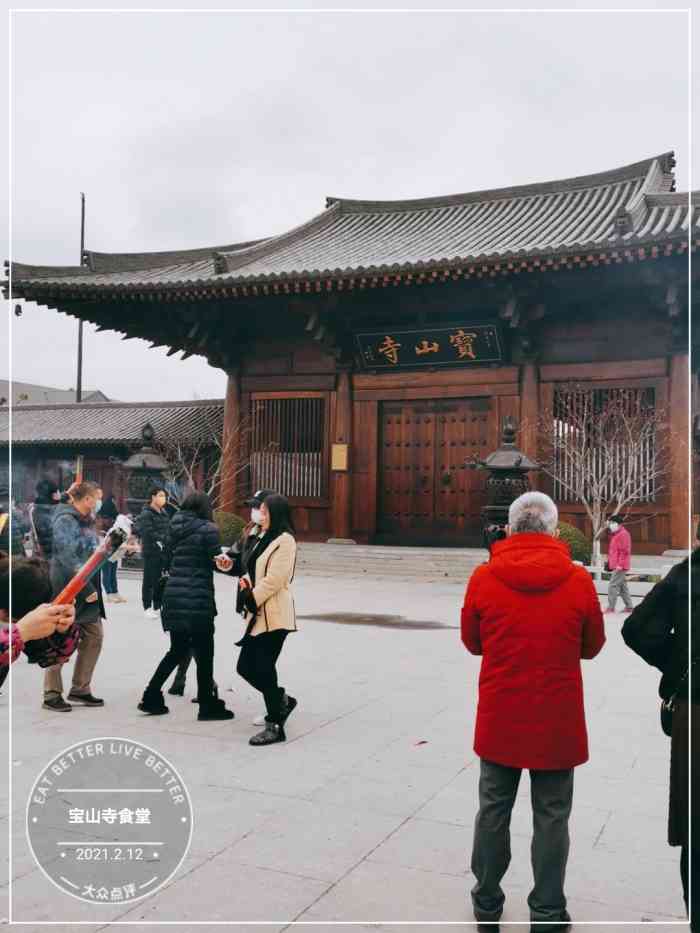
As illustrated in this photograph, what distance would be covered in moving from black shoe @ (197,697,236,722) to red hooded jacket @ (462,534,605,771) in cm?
295

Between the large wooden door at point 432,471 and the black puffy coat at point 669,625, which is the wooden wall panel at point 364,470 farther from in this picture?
the black puffy coat at point 669,625

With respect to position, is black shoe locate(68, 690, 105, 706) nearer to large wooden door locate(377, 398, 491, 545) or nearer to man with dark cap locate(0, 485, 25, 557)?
man with dark cap locate(0, 485, 25, 557)

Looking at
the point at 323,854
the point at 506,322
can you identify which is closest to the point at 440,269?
the point at 506,322

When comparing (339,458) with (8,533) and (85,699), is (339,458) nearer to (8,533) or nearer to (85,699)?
(85,699)

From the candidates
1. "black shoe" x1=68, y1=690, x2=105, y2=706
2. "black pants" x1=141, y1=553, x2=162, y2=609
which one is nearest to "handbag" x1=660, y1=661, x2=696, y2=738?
"black shoe" x1=68, y1=690, x2=105, y2=706

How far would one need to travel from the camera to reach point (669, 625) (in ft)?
9.18

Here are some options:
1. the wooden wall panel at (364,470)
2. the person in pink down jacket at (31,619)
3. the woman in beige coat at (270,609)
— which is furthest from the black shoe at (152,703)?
the wooden wall panel at (364,470)

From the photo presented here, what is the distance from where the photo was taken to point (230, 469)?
18.1 metres

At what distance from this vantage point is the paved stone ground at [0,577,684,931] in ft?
9.75

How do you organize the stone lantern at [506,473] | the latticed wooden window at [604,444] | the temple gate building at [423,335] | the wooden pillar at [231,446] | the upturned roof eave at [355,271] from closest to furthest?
the stone lantern at [506,473] → the upturned roof eave at [355,271] → the latticed wooden window at [604,444] → the temple gate building at [423,335] → the wooden pillar at [231,446]

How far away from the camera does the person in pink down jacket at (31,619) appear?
2309mm

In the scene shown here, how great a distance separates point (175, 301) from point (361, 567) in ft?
20.9

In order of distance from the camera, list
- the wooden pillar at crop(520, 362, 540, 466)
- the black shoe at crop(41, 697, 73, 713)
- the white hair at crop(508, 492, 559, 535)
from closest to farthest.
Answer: the white hair at crop(508, 492, 559, 535) < the black shoe at crop(41, 697, 73, 713) < the wooden pillar at crop(520, 362, 540, 466)

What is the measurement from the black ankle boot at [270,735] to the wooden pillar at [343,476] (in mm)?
11805
